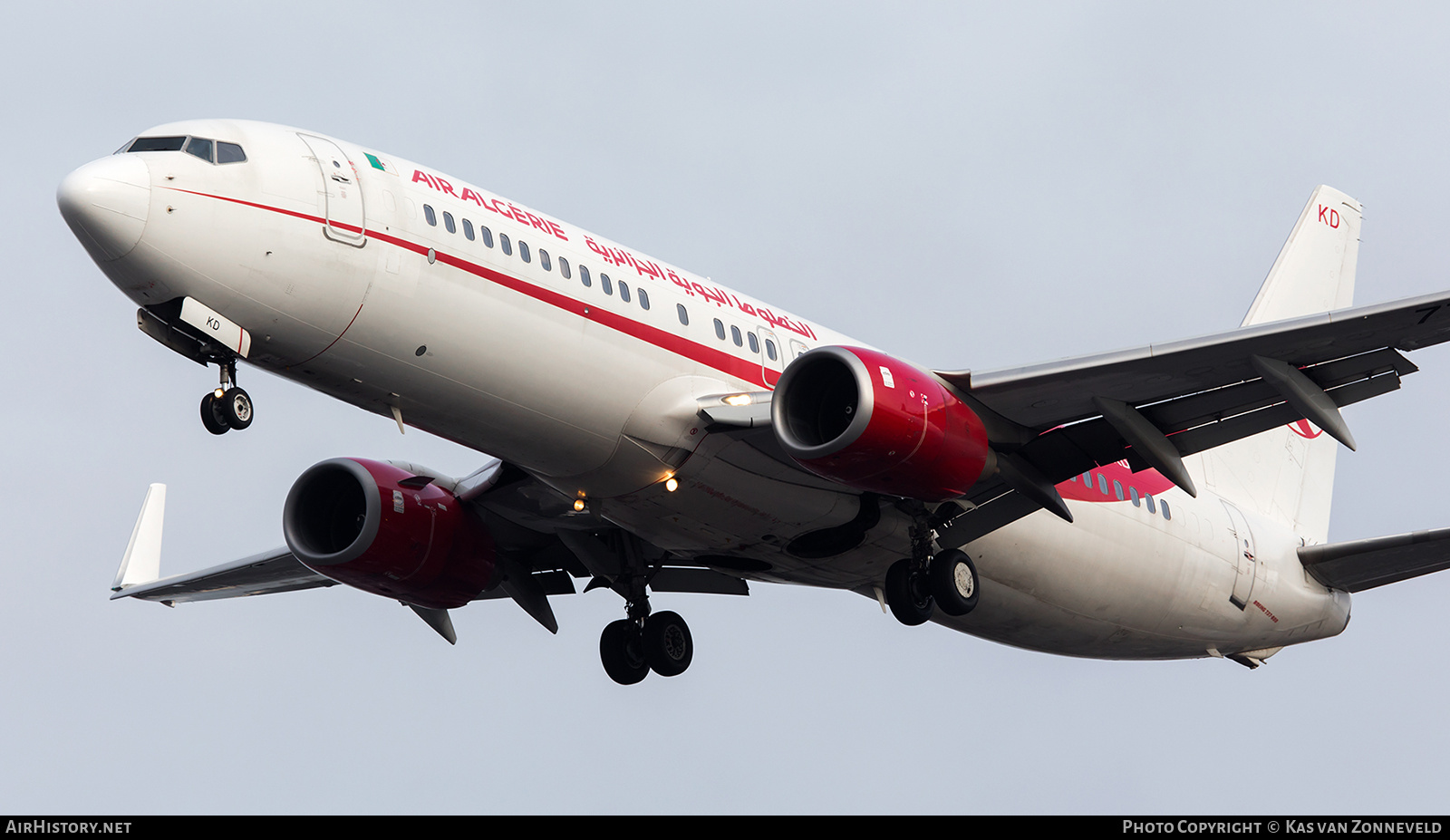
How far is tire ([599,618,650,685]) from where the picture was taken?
27.0 metres

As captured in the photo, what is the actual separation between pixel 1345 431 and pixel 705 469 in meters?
8.55

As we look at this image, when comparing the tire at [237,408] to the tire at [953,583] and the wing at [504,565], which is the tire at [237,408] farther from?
the tire at [953,583]

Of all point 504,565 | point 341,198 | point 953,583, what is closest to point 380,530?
point 504,565

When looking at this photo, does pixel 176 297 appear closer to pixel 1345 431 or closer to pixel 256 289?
pixel 256 289

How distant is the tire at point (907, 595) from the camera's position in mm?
23703

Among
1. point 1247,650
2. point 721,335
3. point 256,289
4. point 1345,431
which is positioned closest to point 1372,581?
point 1247,650

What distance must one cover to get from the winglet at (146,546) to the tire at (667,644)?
11.3m

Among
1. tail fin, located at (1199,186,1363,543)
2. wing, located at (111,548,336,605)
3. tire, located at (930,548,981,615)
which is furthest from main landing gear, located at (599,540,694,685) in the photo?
tail fin, located at (1199,186,1363,543)

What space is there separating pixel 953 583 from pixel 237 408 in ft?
35.2

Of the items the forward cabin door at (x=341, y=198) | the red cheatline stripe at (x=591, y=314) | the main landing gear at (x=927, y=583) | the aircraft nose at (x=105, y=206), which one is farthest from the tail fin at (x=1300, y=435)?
the aircraft nose at (x=105, y=206)

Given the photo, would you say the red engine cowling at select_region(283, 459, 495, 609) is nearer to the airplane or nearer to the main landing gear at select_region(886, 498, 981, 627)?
the airplane

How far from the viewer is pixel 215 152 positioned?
63.9 ft

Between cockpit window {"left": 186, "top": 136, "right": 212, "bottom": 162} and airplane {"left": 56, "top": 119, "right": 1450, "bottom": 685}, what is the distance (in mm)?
32

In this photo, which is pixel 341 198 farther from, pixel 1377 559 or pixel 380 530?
pixel 1377 559
